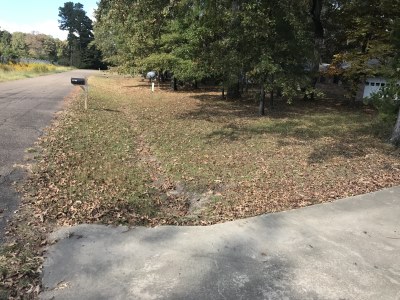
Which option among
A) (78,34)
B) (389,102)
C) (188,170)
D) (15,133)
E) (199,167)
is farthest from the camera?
(78,34)

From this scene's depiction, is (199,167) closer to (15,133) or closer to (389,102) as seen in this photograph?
(15,133)

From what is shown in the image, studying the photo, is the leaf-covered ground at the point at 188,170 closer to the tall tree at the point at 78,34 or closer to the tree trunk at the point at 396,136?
the tree trunk at the point at 396,136

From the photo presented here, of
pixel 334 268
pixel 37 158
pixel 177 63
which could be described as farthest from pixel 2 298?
pixel 177 63

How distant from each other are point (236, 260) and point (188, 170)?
3433 millimetres

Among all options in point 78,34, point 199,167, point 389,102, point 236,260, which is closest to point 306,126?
point 389,102

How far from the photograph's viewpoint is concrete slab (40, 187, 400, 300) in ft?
10.8

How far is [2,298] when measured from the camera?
3.12 metres

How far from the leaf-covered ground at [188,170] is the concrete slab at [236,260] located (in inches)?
13.0

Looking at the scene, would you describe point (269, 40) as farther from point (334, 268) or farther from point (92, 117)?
point (334, 268)

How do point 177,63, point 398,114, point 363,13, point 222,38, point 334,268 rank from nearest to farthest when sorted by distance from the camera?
1. point 334,268
2. point 398,114
3. point 222,38
4. point 363,13
5. point 177,63

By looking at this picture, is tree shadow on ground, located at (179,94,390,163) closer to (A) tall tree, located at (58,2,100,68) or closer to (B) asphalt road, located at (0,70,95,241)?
(B) asphalt road, located at (0,70,95,241)

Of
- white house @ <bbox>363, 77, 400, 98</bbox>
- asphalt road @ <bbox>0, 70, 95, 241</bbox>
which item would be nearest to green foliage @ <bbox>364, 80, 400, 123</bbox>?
asphalt road @ <bbox>0, 70, 95, 241</bbox>

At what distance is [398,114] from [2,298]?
9.10 metres

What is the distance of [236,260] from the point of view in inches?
150
